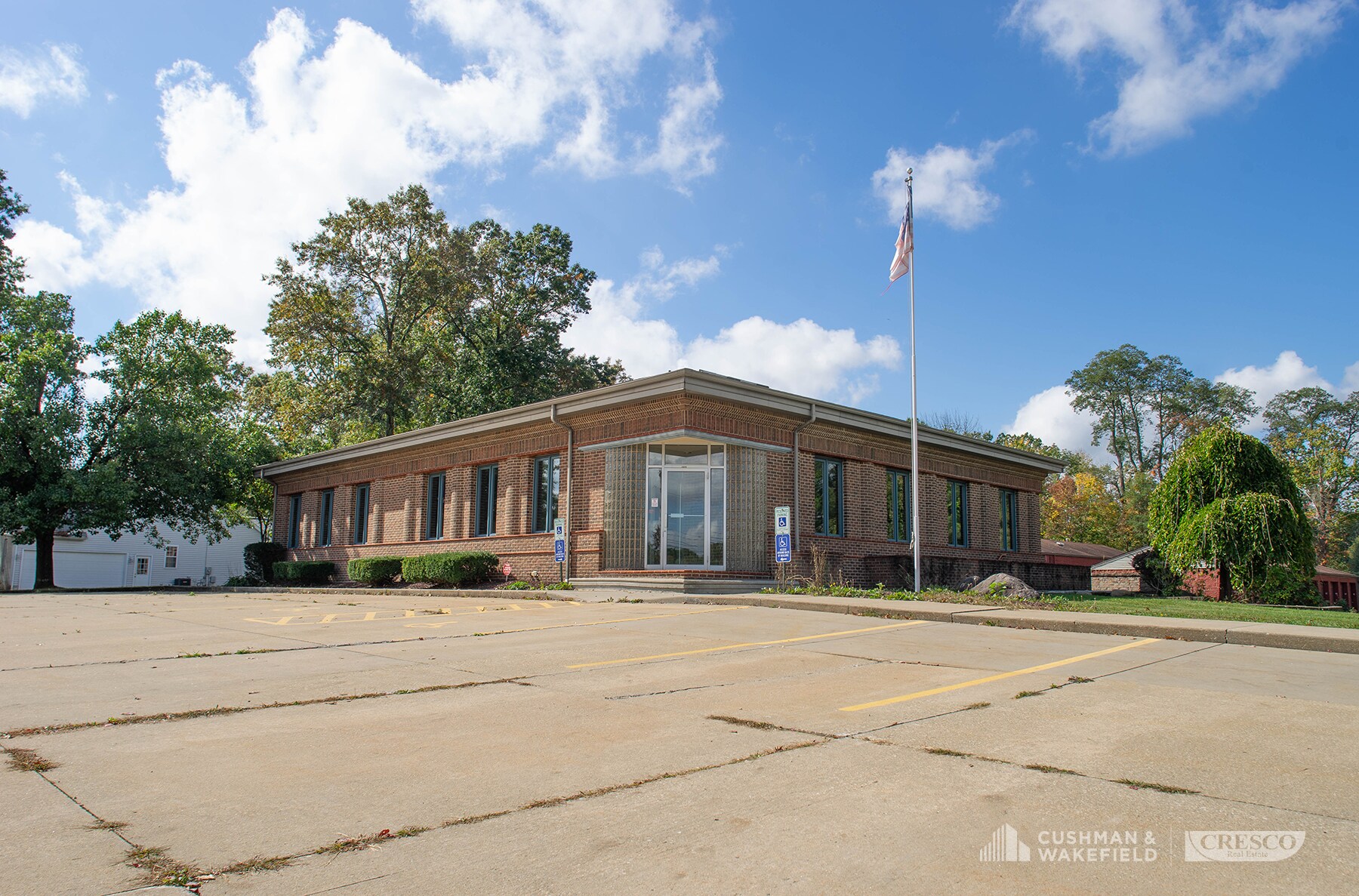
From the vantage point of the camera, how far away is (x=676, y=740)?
4875mm

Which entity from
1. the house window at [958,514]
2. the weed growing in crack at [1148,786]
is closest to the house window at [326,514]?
the house window at [958,514]

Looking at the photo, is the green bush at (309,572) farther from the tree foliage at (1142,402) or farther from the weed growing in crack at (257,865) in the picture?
the tree foliage at (1142,402)

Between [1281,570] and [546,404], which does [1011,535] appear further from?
[546,404]

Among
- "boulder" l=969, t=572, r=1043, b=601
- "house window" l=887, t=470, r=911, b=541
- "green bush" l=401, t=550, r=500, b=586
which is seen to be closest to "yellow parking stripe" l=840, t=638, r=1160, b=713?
"boulder" l=969, t=572, r=1043, b=601

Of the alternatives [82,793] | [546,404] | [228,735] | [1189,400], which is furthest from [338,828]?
[1189,400]

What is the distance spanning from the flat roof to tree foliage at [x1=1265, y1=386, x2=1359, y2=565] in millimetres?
30249

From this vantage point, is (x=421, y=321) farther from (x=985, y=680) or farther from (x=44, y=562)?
(x=985, y=680)

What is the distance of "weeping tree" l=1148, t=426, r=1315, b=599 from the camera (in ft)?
60.5

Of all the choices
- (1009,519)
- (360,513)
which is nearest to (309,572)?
(360,513)

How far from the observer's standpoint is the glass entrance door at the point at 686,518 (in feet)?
62.6

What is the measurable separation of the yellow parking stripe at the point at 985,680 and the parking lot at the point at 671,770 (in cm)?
4

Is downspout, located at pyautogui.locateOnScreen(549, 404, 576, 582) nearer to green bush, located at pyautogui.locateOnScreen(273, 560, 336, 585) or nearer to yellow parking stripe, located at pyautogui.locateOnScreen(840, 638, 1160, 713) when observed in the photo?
green bush, located at pyautogui.locateOnScreen(273, 560, 336, 585)

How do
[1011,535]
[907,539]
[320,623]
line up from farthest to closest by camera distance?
[1011,535] → [907,539] → [320,623]

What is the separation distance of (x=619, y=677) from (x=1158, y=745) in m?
3.75
